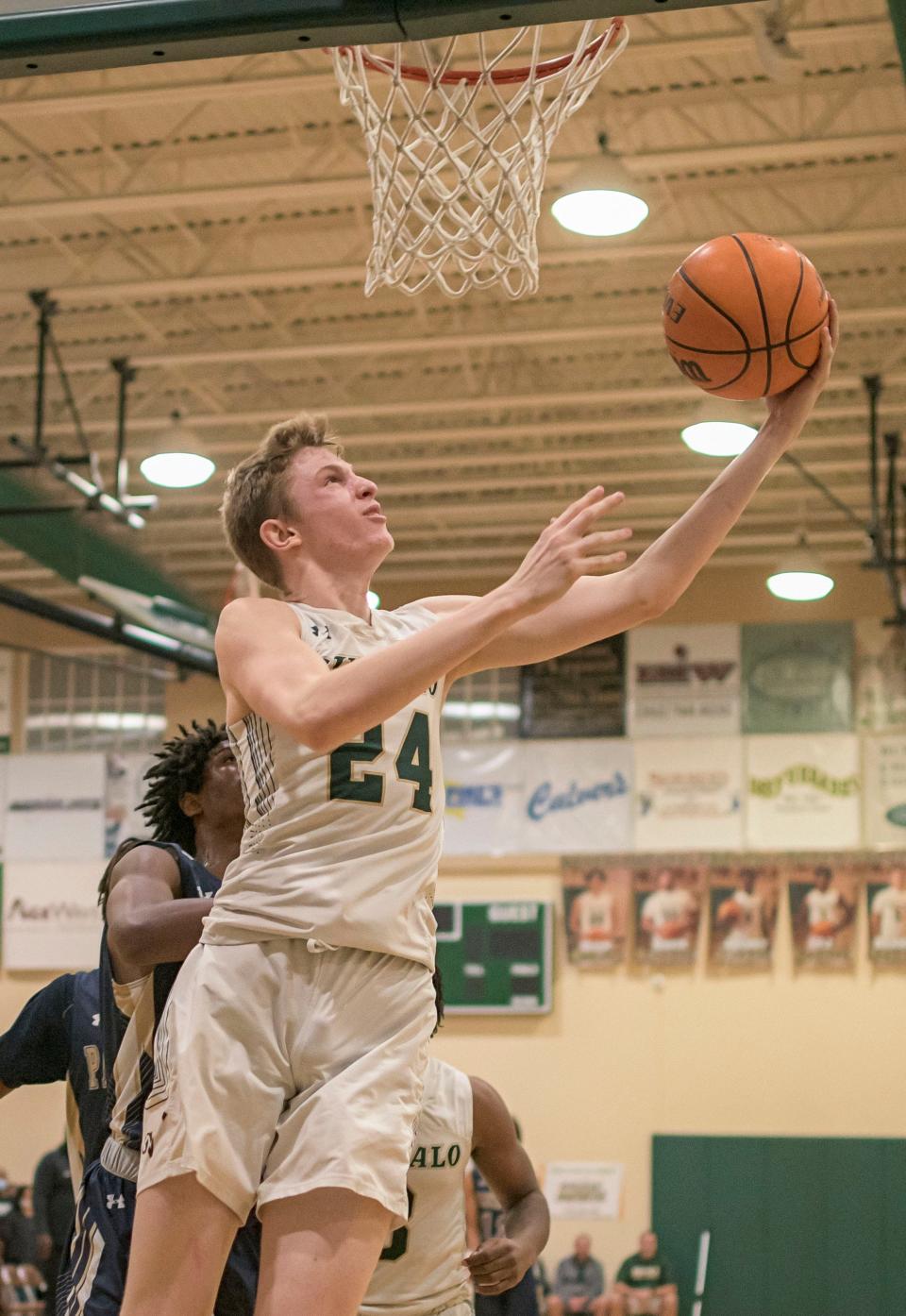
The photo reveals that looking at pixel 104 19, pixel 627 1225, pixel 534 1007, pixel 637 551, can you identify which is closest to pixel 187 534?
pixel 637 551

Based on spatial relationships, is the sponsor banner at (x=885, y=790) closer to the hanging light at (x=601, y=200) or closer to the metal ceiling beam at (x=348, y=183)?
the metal ceiling beam at (x=348, y=183)

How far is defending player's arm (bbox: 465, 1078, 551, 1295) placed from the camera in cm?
377

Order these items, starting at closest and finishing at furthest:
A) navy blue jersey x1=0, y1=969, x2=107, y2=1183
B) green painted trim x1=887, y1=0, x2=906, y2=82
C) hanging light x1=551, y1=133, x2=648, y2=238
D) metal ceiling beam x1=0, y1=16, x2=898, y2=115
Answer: green painted trim x1=887, y1=0, x2=906, y2=82 → navy blue jersey x1=0, y1=969, x2=107, y2=1183 → hanging light x1=551, y1=133, x2=648, y2=238 → metal ceiling beam x1=0, y1=16, x2=898, y2=115

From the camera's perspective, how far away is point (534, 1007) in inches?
604

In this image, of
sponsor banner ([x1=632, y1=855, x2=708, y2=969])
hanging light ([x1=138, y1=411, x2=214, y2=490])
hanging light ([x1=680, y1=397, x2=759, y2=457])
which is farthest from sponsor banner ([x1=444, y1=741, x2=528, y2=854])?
hanging light ([x1=680, y1=397, x2=759, y2=457])

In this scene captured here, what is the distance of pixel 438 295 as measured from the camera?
432 inches

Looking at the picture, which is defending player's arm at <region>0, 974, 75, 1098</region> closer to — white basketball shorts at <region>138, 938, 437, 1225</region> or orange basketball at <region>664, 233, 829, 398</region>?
white basketball shorts at <region>138, 938, 437, 1225</region>

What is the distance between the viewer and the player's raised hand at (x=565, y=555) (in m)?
A: 2.66

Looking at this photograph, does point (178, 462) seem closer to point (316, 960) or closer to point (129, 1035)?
point (129, 1035)

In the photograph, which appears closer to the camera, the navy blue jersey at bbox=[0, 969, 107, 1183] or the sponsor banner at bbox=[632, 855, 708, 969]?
the navy blue jersey at bbox=[0, 969, 107, 1183]

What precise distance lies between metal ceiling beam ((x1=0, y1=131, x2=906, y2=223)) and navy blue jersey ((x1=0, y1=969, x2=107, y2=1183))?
18.0 ft

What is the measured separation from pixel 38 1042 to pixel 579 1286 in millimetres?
10782

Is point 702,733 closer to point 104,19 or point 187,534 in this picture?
point 187,534

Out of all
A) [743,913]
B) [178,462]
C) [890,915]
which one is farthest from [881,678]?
[178,462]
